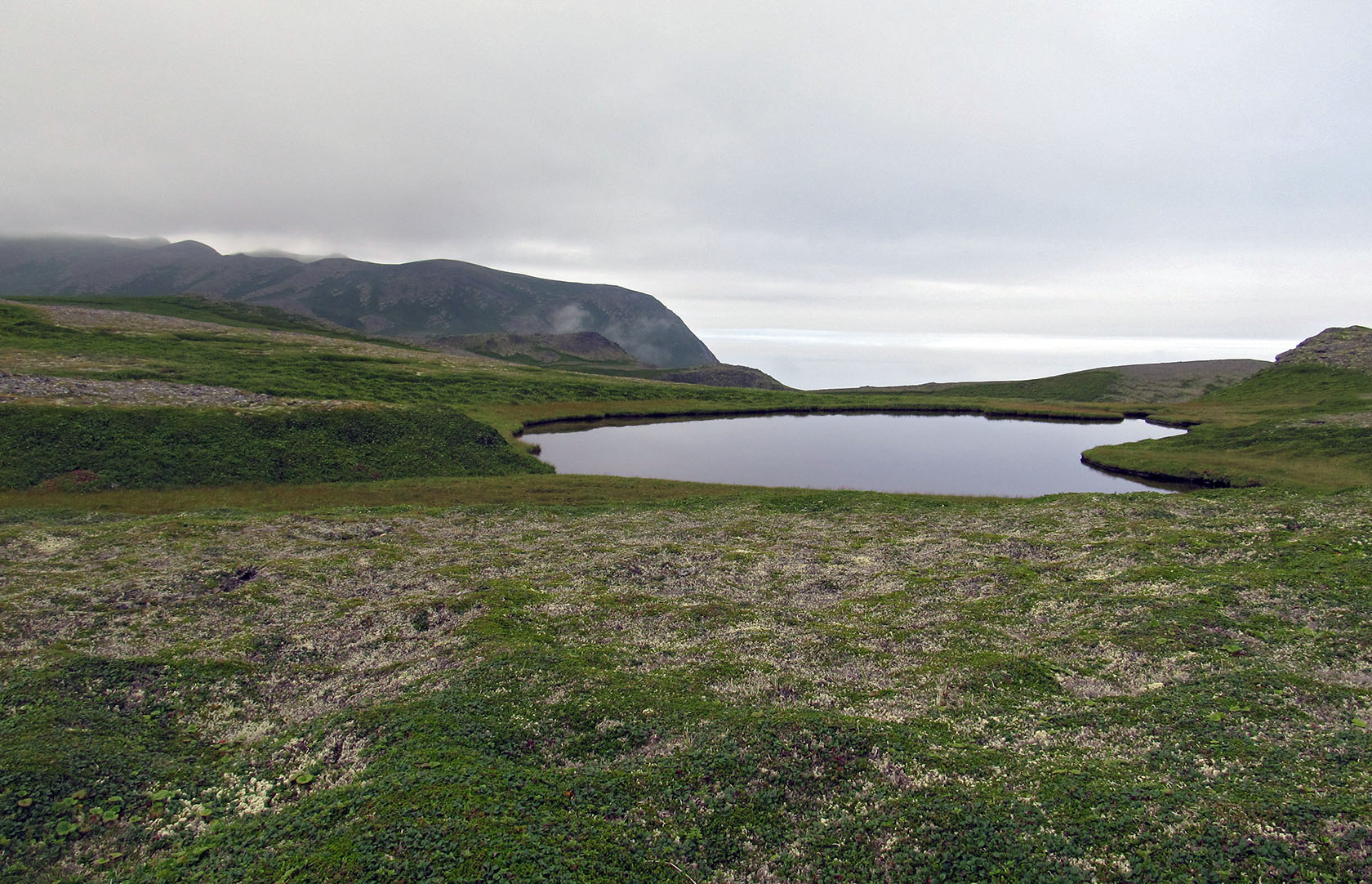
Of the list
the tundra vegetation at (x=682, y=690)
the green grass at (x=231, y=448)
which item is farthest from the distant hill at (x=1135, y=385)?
the green grass at (x=231, y=448)

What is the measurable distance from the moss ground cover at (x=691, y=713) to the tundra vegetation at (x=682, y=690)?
11 centimetres

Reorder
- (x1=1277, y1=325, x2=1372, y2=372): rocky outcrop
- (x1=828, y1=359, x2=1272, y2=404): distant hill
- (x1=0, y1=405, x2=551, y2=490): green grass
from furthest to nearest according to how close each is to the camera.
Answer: (x1=828, y1=359, x2=1272, y2=404): distant hill < (x1=1277, y1=325, x2=1372, y2=372): rocky outcrop < (x1=0, y1=405, x2=551, y2=490): green grass

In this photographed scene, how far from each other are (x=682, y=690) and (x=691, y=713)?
185 centimetres

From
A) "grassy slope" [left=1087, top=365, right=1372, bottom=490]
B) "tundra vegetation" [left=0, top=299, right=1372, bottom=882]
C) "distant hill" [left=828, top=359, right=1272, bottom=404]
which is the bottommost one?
"tundra vegetation" [left=0, top=299, right=1372, bottom=882]

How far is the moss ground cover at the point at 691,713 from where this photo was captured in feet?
39.8

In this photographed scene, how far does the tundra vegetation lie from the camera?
12.3 meters

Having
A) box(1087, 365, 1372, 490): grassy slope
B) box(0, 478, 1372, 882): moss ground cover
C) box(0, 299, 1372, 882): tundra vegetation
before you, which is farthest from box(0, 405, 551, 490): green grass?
box(1087, 365, 1372, 490): grassy slope

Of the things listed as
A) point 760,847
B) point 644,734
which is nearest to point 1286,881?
point 760,847

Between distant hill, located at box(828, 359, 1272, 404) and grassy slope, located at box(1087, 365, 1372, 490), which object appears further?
distant hill, located at box(828, 359, 1272, 404)

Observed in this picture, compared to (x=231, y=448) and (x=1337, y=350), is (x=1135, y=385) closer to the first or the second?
(x=1337, y=350)

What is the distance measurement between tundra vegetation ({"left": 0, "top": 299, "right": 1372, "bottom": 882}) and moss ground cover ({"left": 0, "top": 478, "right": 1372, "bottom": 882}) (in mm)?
110

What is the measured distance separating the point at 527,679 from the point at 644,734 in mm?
5117

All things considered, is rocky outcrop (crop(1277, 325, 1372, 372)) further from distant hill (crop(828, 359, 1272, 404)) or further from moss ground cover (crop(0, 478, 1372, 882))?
moss ground cover (crop(0, 478, 1372, 882))

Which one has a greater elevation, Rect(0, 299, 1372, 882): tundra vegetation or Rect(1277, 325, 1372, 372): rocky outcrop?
Rect(1277, 325, 1372, 372): rocky outcrop
